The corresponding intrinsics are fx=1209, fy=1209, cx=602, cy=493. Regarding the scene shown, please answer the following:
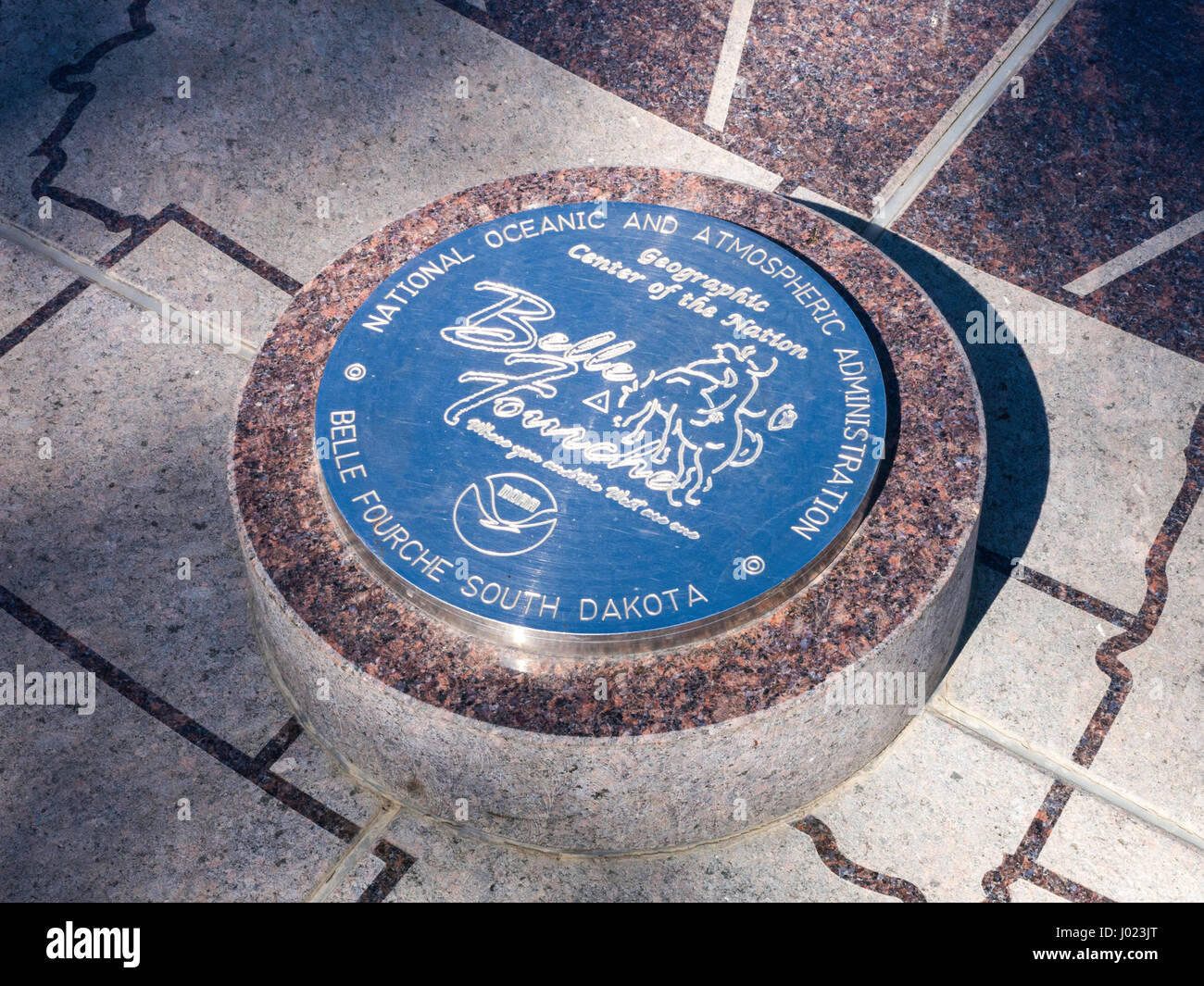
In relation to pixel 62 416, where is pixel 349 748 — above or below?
above

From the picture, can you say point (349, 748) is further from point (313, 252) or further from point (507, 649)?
point (313, 252)

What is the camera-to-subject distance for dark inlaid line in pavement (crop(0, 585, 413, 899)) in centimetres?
421

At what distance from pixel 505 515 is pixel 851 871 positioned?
67.7 inches

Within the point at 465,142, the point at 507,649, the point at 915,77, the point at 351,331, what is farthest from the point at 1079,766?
the point at 465,142

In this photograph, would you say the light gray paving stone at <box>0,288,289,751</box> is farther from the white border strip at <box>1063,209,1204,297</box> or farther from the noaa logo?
the white border strip at <box>1063,209,1204,297</box>

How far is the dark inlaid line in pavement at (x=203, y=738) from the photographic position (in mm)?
4215

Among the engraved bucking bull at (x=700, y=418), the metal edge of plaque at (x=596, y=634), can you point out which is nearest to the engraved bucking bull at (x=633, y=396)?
the engraved bucking bull at (x=700, y=418)

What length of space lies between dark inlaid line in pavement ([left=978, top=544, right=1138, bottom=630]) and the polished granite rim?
68 centimetres

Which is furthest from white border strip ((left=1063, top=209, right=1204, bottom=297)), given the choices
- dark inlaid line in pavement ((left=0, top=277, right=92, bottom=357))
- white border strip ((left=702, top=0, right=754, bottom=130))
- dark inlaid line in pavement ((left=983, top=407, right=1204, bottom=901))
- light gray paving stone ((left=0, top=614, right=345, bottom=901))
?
dark inlaid line in pavement ((left=0, top=277, right=92, bottom=357))

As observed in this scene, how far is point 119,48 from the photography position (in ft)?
21.3

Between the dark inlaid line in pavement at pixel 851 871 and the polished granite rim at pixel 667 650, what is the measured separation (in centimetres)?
70

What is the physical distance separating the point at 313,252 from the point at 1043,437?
137 inches

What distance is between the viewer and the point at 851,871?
4.19 meters

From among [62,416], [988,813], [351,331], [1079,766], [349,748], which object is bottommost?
[62,416]
